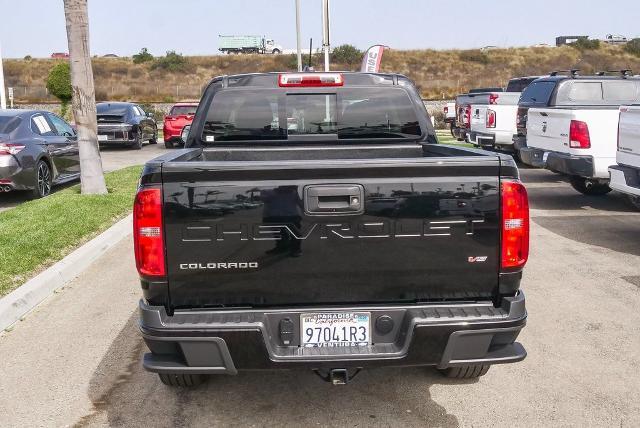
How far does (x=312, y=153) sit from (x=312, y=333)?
1793mm

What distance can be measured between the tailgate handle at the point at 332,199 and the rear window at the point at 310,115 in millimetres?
1651

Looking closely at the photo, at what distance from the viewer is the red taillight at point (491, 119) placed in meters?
16.1

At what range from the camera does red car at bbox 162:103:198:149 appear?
24266mm

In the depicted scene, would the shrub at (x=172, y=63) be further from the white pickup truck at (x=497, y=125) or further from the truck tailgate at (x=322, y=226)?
the truck tailgate at (x=322, y=226)

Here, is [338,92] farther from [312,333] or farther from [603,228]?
[603,228]

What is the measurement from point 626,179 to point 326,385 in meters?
5.46

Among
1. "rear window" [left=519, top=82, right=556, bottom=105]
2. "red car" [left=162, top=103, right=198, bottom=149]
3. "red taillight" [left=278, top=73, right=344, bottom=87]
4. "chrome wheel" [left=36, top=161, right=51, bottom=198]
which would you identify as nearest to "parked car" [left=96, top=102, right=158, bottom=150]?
"red car" [left=162, top=103, right=198, bottom=149]

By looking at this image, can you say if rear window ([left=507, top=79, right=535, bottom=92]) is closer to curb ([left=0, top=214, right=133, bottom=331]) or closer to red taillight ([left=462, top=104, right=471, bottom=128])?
red taillight ([left=462, top=104, right=471, bottom=128])

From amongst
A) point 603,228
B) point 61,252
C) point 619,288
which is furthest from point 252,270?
point 603,228

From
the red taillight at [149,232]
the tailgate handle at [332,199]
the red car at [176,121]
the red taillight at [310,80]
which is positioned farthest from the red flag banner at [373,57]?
the red taillight at [149,232]

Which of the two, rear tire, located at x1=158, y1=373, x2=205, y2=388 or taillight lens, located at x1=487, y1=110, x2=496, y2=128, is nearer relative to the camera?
rear tire, located at x1=158, y1=373, x2=205, y2=388

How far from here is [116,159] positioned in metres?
20.2

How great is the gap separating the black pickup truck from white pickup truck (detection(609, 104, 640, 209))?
5284 millimetres

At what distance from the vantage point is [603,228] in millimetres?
9289
